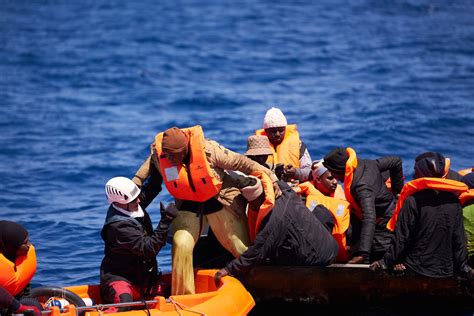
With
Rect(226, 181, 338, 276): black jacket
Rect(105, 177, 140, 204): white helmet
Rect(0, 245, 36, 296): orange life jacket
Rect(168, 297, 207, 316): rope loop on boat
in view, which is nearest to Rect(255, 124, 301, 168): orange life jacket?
Rect(226, 181, 338, 276): black jacket

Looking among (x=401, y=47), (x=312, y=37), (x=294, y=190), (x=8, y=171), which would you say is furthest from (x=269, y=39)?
(x=294, y=190)

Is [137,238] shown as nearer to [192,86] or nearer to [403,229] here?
[403,229]

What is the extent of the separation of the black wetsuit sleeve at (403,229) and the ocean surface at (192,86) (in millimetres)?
3976

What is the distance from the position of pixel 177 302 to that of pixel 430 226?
7.66 ft

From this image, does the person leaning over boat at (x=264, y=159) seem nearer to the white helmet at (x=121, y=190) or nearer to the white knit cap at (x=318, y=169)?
the white knit cap at (x=318, y=169)

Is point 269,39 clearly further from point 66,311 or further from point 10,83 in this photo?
point 66,311

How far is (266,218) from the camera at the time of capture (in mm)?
8742

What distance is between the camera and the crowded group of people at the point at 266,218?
28.2ft

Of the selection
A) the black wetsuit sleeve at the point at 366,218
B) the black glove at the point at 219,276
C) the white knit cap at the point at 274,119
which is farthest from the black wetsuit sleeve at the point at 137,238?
the white knit cap at the point at 274,119

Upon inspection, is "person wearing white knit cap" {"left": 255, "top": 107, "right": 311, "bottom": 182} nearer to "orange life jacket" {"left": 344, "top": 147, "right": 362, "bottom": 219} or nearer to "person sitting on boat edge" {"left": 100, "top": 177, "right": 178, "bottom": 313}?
"orange life jacket" {"left": 344, "top": 147, "right": 362, "bottom": 219}

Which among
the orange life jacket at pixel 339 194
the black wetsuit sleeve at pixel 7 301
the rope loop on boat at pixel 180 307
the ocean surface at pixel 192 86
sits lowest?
the ocean surface at pixel 192 86

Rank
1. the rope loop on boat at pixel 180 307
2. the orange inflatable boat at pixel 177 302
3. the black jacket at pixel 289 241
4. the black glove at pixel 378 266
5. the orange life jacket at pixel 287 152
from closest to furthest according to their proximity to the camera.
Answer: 1. the orange inflatable boat at pixel 177 302
2. the rope loop on boat at pixel 180 307
3. the black jacket at pixel 289 241
4. the black glove at pixel 378 266
5. the orange life jacket at pixel 287 152

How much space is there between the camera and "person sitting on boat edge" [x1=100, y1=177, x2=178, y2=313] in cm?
841

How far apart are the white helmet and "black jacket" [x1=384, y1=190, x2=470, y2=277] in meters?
2.39
